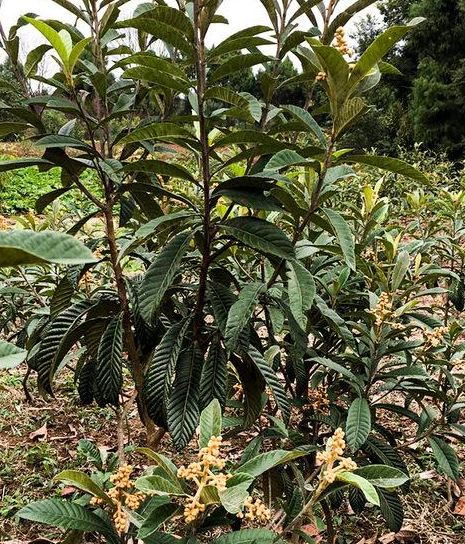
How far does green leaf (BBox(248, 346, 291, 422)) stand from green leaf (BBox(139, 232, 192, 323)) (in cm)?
26

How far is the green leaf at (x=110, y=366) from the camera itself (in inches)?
47.8

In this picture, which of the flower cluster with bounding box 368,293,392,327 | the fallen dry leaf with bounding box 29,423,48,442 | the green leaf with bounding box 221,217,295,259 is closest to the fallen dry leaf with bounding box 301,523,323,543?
the flower cluster with bounding box 368,293,392,327

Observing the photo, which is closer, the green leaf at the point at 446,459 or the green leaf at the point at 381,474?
the green leaf at the point at 381,474

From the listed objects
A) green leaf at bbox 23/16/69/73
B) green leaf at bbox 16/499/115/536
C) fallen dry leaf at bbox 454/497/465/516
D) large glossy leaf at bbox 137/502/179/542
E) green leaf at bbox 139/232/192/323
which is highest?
green leaf at bbox 23/16/69/73

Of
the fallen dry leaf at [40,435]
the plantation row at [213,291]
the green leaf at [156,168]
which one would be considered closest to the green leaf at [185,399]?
the plantation row at [213,291]

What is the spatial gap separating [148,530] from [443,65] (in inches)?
785

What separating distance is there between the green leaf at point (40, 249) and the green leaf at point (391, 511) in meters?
1.27

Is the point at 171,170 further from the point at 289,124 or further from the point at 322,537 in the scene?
the point at 322,537

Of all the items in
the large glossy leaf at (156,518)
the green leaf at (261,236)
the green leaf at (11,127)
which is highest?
the green leaf at (11,127)

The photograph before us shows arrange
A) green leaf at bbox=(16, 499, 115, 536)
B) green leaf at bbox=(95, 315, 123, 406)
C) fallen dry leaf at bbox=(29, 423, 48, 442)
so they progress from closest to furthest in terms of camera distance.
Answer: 1. green leaf at bbox=(16, 499, 115, 536)
2. green leaf at bbox=(95, 315, 123, 406)
3. fallen dry leaf at bbox=(29, 423, 48, 442)

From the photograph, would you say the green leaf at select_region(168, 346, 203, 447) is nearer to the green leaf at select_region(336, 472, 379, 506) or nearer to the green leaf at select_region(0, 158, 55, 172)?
the green leaf at select_region(336, 472, 379, 506)

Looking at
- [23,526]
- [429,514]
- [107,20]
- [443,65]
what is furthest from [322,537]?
[443,65]

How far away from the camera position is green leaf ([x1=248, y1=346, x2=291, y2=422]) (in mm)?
1149

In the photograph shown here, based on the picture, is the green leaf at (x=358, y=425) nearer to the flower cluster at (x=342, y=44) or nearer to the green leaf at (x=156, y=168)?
the green leaf at (x=156, y=168)
